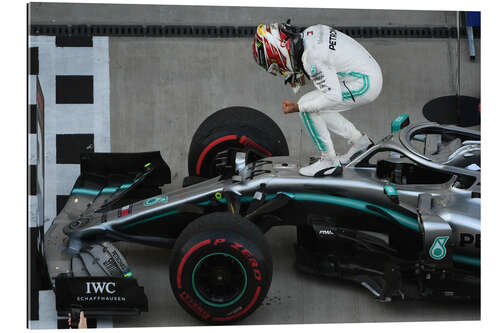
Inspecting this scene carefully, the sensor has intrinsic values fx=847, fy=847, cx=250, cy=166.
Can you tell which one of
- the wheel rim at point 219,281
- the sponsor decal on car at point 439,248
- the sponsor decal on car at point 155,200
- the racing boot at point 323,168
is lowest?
the wheel rim at point 219,281

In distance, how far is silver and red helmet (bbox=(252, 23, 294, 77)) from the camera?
491cm

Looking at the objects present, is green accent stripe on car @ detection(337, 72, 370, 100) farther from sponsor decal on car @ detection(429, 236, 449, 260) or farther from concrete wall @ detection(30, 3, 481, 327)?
sponsor decal on car @ detection(429, 236, 449, 260)

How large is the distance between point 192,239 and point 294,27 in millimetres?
1415

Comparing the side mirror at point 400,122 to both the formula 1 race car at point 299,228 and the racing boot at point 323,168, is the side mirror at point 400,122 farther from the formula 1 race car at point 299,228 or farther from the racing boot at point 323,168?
the racing boot at point 323,168

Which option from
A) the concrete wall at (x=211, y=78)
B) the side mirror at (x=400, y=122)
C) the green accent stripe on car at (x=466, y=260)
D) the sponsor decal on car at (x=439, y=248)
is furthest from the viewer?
the concrete wall at (x=211, y=78)

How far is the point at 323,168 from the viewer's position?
4.98m

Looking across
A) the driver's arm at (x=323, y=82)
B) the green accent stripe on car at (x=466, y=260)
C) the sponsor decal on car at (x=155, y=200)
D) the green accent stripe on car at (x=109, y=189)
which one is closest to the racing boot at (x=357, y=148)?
the driver's arm at (x=323, y=82)

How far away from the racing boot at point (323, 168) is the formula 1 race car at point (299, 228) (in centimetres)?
4

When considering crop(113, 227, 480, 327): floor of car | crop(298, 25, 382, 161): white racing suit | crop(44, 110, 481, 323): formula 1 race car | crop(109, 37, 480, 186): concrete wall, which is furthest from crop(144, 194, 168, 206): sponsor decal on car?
crop(298, 25, 382, 161): white racing suit

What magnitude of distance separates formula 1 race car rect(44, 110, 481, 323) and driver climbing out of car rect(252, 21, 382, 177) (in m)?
0.21

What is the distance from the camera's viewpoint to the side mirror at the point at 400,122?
522 cm

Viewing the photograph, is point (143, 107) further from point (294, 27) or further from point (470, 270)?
point (470, 270)

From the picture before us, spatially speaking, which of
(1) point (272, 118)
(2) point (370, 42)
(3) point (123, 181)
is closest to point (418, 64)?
(2) point (370, 42)

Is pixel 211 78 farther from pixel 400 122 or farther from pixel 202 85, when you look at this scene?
pixel 400 122
